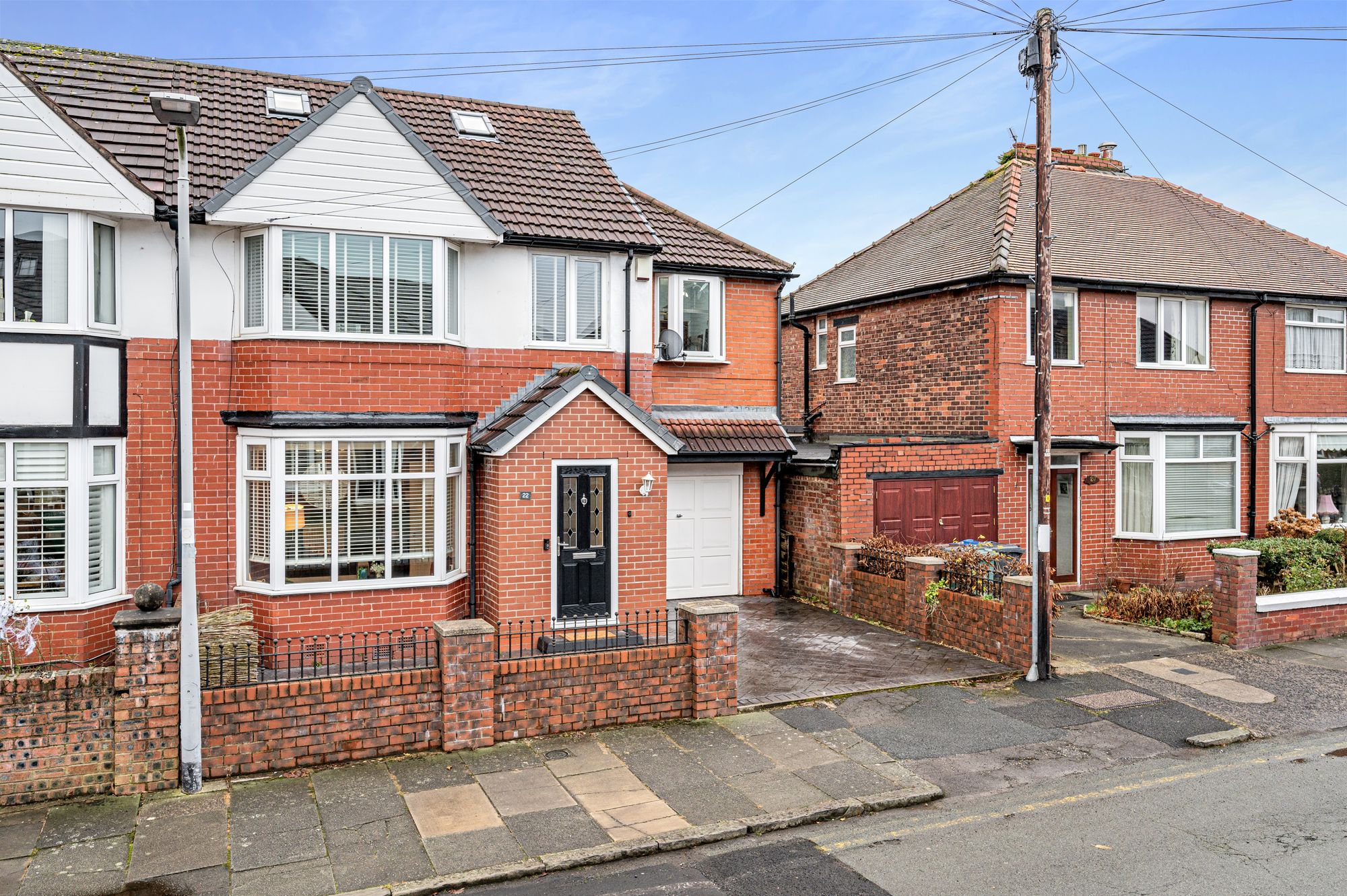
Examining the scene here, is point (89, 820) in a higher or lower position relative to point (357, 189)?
lower

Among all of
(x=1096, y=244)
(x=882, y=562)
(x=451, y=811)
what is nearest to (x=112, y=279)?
(x=451, y=811)

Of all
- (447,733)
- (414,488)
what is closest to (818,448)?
(414,488)

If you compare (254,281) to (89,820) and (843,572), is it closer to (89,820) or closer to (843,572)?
(89,820)

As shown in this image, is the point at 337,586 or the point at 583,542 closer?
the point at 337,586

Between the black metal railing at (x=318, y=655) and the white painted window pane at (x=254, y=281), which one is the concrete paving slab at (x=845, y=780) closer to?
the black metal railing at (x=318, y=655)

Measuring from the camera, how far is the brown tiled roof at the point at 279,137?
1177 cm

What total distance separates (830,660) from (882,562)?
9.50 feet

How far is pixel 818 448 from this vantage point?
17.3 meters

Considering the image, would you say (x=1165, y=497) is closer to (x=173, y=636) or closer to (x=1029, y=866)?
(x=1029, y=866)

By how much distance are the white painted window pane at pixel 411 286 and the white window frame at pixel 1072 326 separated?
416 inches

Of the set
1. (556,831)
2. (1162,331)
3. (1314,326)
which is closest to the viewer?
(556,831)

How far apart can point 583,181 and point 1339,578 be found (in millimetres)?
13682

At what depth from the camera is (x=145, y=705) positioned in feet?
25.4

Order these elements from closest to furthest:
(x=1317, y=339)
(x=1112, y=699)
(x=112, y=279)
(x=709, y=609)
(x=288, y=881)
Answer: (x=288, y=881) → (x=709, y=609) → (x=1112, y=699) → (x=112, y=279) → (x=1317, y=339)
